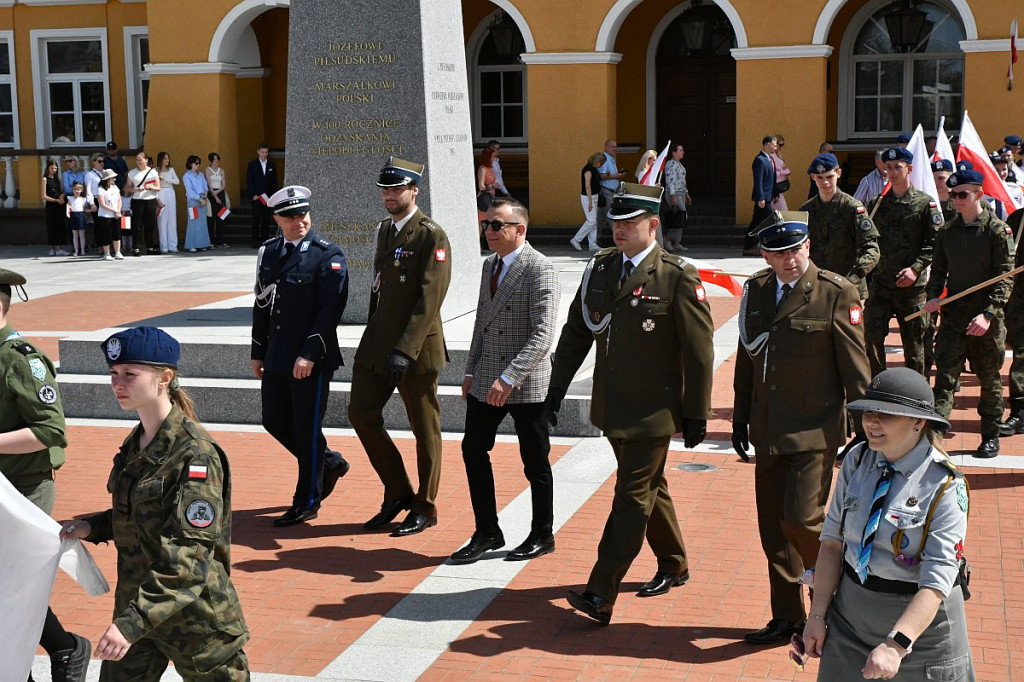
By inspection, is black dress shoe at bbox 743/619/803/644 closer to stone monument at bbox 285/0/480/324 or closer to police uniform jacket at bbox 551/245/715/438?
police uniform jacket at bbox 551/245/715/438

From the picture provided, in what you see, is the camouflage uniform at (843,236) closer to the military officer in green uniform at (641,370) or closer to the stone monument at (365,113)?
the stone monument at (365,113)

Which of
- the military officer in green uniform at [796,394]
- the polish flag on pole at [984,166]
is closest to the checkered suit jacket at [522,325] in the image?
the military officer in green uniform at [796,394]

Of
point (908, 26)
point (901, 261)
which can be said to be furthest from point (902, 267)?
point (908, 26)

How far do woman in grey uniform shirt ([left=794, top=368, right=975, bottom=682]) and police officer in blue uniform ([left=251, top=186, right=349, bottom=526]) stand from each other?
4.28 metres

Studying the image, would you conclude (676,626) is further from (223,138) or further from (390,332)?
(223,138)

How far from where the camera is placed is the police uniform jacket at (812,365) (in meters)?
5.68

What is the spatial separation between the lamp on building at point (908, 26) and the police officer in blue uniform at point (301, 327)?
1934 cm

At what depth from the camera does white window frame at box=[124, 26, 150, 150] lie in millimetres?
27828

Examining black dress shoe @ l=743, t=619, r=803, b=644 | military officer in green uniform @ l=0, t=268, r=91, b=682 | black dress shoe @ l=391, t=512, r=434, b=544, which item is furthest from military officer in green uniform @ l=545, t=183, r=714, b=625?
military officer in green uniform @ l=0, t=268, r=91, b=682

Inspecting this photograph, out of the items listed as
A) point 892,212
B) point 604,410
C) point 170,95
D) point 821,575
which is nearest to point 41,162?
point 170,95

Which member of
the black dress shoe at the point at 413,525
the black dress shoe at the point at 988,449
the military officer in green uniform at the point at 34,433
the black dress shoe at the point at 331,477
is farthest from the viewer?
the black dress shoe at the point at 988,449

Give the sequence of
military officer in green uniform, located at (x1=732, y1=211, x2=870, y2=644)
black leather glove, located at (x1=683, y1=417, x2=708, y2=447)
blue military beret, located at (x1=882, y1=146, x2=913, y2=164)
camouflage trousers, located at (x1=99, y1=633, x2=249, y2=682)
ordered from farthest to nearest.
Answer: blue military beret, located at (x1=882, y1=146, x2=913, y2=164) → black leather glove, located at (x1=683, y1=417, x2=708, y2=447) → military officer in green uniform, located at (x1=732, y1=211, x2=870, y2=644) → camouflage trousers, located at (x1=99, y1=633, x2=249, y2=682)

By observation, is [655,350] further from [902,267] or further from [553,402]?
[902,267]

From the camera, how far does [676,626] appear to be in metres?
6.12
